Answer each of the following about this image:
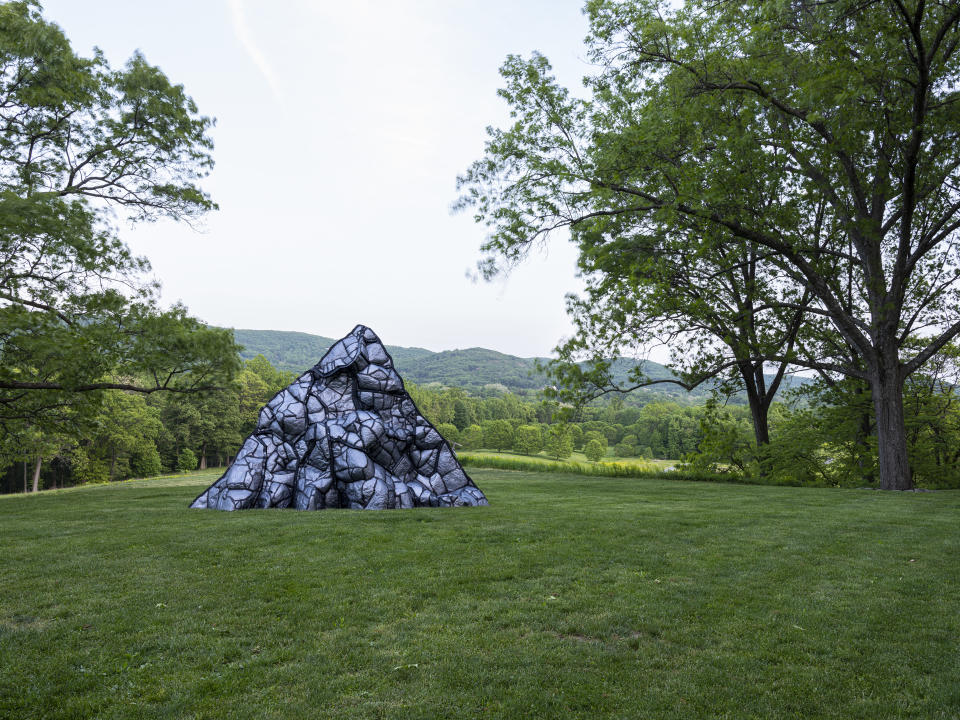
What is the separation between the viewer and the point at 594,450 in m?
82.8

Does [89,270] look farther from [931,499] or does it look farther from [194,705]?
[931,499]

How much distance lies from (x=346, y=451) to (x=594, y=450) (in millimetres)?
74330

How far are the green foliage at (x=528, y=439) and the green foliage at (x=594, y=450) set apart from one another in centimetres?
731

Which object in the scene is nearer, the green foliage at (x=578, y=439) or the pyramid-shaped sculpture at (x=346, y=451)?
the pyramid-shaped sculpture at (x=346, y=451)

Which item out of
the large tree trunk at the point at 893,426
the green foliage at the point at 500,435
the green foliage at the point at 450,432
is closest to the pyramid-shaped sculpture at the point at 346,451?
the large tree trunk at the point at 893,426

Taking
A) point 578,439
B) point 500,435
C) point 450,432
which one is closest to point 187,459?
point 450,432

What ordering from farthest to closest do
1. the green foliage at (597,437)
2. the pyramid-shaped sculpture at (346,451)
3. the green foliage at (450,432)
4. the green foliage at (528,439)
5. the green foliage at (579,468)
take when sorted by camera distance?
the green foliage at (528,439), the green foliage at (597,437), the green foliage at (450,432), the green foliage at (579,468), the pyramid-shaped sculpture at (346,451)

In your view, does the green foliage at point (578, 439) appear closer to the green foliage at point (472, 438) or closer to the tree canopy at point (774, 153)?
the green foliage at point (472, 438)

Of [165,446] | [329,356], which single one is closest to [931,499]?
[329,356]

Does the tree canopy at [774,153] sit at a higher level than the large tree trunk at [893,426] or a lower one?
higher

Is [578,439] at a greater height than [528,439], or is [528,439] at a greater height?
[528,439]

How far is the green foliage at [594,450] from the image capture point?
81.9 metres

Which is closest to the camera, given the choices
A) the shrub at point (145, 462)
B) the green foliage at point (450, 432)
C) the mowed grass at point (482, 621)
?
the mowed grass at point (482, 621)

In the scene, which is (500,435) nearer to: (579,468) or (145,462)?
(145,462)
